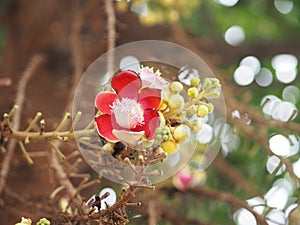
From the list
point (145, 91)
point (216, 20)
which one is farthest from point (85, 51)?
point (216, 20)

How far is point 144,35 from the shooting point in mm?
1160

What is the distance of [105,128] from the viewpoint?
1.60 ft

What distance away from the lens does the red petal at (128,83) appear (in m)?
0.50

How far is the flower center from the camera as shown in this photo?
0.48m

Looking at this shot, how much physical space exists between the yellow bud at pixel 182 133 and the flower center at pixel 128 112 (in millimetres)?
29

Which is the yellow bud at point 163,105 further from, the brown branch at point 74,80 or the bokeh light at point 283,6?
the bokeh light at point 283,6

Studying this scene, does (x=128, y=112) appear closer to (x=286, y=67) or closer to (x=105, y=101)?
(x=105, y=101)

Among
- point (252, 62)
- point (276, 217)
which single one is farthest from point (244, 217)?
point (252, 62)

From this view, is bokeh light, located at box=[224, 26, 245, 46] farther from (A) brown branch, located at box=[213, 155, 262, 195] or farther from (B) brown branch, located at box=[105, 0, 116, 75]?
(B) brown branch, located at box=[105, 0, 116, 75]

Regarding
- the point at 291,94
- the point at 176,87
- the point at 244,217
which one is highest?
the point at 291,94

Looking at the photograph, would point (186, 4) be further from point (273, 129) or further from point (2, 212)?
point (2, 212)

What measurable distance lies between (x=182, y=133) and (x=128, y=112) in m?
0.05

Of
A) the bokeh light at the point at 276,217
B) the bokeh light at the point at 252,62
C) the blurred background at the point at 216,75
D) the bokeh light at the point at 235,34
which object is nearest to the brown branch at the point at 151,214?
the blurred background at the point at 216,75

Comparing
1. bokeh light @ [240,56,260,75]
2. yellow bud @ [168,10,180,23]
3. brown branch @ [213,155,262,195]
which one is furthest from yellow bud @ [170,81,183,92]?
bokeh light @ [240,56,260,75]
